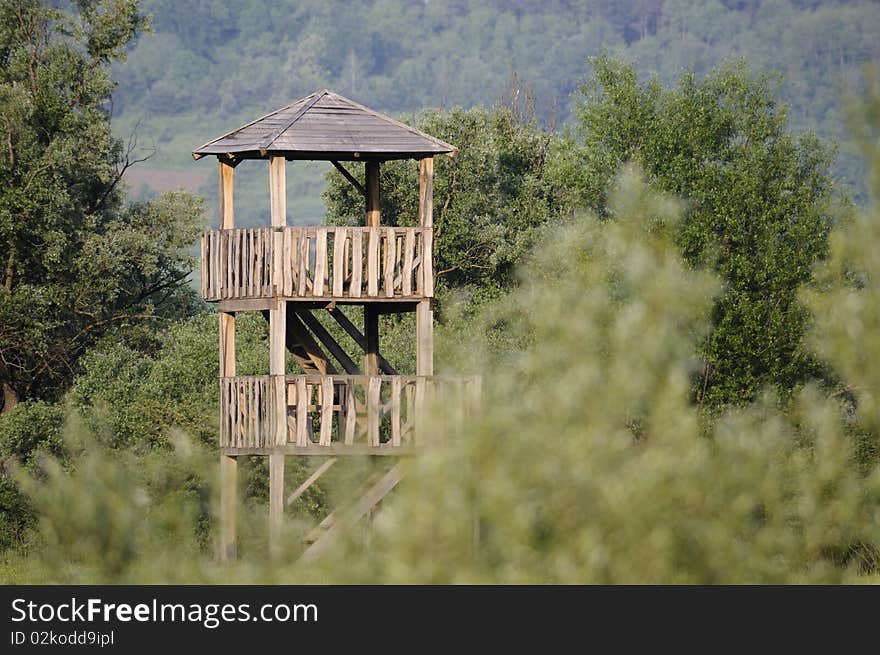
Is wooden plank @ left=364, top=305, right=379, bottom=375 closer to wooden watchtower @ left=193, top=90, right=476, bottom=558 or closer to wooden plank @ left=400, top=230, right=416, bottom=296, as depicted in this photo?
wooden watchtower @ left=193, top=90, right=476, bottom=558

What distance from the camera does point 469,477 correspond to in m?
12.6

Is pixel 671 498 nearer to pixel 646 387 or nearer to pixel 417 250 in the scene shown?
pixel 646 387

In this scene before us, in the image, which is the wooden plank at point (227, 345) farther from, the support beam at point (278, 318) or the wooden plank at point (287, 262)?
the wooden plank at point (287, 262)

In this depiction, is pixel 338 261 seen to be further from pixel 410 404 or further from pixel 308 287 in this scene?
pixel 410 404

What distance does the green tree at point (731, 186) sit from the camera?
3566 centimetres

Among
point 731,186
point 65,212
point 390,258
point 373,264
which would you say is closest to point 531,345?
point 390,258

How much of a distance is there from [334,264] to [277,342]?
1.54 metres

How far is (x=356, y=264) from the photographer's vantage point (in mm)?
24469

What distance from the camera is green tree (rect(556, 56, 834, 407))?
35.7 m

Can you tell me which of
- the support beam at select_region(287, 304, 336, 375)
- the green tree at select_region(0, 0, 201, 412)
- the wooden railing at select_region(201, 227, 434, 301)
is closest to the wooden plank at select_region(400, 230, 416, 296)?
the wooden railing at select_region(201, 227, 434, 301)

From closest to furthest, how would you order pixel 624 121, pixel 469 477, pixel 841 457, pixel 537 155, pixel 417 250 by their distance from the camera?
pixel 469 477 < pixel 841 457 < pixel 417 250 < pixel 624 121 < pixel 537 155

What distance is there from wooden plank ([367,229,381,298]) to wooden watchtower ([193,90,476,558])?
16 mm

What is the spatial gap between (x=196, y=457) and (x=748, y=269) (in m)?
24.5
